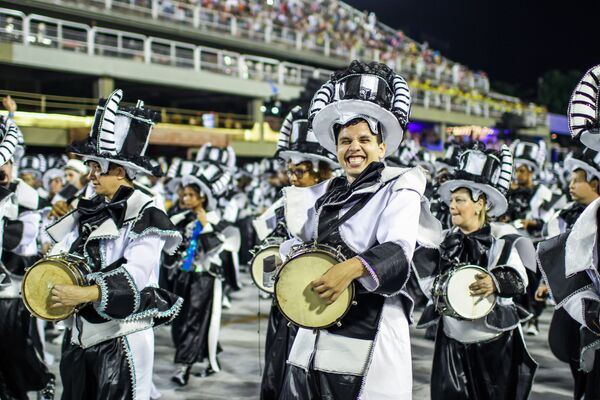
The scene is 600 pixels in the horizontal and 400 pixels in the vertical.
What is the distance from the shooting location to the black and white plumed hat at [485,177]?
16.7 ft

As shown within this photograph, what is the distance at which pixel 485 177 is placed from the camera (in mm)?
5098

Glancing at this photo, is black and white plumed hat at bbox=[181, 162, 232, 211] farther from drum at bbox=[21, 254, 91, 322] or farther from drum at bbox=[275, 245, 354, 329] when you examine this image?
drum at bbox=[275, 245, 354, 329]

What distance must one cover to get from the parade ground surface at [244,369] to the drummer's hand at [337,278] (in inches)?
106

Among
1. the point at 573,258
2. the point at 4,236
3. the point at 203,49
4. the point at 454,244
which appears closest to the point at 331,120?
the point at 573,258

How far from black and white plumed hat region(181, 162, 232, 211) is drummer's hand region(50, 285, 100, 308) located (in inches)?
150

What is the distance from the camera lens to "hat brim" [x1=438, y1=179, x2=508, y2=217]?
507cm

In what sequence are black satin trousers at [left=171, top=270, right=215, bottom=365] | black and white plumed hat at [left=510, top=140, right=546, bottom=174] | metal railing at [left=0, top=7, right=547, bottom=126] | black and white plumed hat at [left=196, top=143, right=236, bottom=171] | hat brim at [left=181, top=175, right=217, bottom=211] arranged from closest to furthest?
black satin trousers at [left=171, top=270, right=215, bottom=365]
hat brim at [left=181, top=175, right=217, bottom=211]
black and white plumed hat at [left=196, top=143, right=236, bottom=171]
black and white plumed hat at [left=510, top=140, right=546, bottom=174]
metal railing at [left=0, top=7, right=547, bottom=126]

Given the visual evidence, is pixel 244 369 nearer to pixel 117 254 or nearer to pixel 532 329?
pixel 117 254

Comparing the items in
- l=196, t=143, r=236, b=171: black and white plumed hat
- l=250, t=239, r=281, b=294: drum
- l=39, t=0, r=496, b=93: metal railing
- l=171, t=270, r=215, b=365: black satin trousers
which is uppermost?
l=39, t=0, r=496, b=93: metal railing

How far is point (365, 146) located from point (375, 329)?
2.62 feet

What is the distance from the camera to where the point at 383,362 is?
3.10m

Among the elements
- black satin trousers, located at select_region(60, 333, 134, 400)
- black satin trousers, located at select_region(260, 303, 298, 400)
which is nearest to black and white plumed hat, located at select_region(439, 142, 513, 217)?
black satin trousers, located at select_region(260, 303, 298, 400)

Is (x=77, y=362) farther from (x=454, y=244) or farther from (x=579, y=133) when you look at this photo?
(x=579, y=133)

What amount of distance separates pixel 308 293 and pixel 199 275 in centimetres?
463
